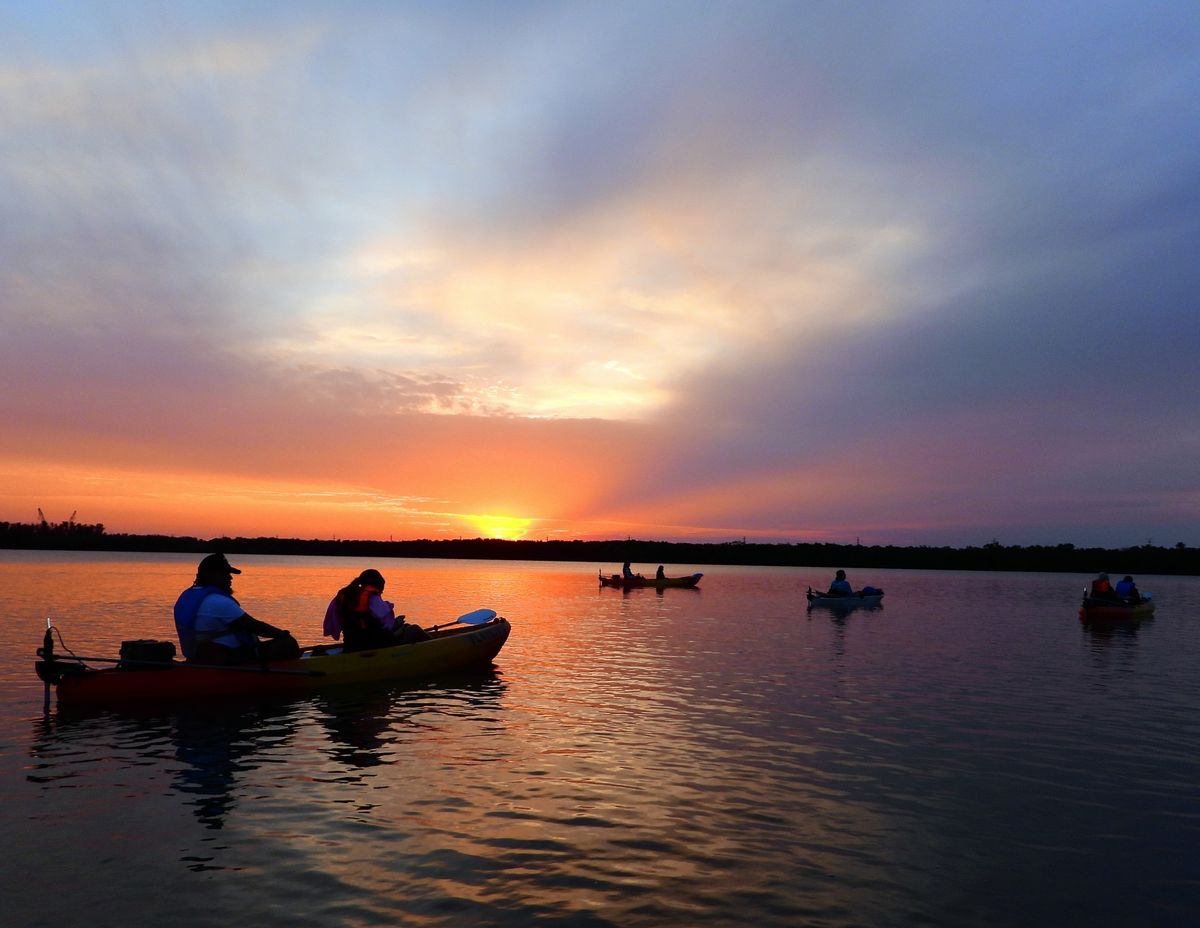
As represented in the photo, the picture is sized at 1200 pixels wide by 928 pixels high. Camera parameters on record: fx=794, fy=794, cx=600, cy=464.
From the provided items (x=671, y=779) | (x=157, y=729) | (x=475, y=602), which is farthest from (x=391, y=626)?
(x=475, y=602)

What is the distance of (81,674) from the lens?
16.6 m

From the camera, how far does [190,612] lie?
670 inches

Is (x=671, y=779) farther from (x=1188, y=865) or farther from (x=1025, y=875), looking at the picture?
(x=1188, y=865)

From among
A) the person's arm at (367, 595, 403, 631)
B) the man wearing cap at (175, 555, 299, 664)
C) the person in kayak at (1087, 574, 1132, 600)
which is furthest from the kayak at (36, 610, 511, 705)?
the person in kayak at (1087, 574, 1132, 600)

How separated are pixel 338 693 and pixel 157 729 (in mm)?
4694

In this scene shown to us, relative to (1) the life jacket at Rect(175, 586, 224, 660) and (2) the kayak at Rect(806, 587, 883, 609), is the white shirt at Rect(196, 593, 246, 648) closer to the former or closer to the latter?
(1) the life jacket at Rect(175, 586, 224, 660)

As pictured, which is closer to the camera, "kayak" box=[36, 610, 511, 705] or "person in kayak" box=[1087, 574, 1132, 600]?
"kayak" box=[36, 610, 511, 705]

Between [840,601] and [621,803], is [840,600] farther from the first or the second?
[621,803]

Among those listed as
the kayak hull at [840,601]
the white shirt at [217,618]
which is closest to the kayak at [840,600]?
the kayak hull at [840,601]

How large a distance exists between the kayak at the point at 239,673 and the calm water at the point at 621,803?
0.53 metres

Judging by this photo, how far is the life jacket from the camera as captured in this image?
1688cm

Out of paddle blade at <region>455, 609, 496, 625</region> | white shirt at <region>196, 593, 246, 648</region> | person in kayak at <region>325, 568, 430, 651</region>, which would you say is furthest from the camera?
paddle blade at <region>455, 609, 496, 625</region>

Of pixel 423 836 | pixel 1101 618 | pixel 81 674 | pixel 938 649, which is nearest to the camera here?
pixel 423 836

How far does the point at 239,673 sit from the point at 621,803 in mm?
10696
